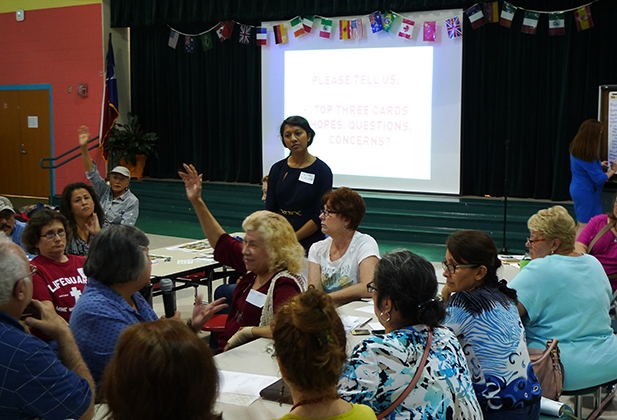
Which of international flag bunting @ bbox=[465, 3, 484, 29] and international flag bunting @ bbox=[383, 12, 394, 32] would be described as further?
international flag bunting @ bbox=[383, 12, 394, 32]

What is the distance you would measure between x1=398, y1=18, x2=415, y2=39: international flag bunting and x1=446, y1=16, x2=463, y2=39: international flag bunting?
475 millimetres

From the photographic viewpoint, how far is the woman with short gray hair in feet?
7.53

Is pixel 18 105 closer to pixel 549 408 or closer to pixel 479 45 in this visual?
pixel 479 45

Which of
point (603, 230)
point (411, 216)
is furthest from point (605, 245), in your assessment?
point (411, 216)

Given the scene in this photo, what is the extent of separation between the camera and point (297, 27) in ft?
31.4

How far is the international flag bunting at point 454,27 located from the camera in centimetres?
841

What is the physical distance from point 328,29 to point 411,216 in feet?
9.38

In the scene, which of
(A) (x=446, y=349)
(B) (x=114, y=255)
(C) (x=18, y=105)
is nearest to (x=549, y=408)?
(A) (x=446, y=349)

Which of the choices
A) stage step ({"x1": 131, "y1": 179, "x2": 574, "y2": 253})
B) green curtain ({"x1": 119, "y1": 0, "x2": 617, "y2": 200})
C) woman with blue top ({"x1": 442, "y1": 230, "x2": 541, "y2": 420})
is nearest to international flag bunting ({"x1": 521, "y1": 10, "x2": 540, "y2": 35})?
green curtain ({"x1": 119, "y1": 0, "x2": 617, "y2": 200})

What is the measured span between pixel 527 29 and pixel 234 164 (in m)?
4.73

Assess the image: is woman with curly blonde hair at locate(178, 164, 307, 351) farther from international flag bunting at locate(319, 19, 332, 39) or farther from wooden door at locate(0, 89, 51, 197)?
wooden door at locate(0, 89, 51, 197)

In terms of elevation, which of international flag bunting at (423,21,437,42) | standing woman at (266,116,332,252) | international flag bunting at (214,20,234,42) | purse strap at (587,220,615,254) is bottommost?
purse strap at (587,220,615,254)

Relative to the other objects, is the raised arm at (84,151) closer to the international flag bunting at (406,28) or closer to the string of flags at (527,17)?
the international flag bunting at (406,28)

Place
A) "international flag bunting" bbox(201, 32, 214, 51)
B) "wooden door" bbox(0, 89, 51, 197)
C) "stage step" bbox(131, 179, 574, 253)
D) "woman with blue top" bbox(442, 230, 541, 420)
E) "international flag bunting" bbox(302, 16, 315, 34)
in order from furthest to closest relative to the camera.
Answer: "wooden door" bbox(0, 89, 51, 197)
"international flag bunting" bbox(201, 32, 214, 51)
"international flag bunting" bbox(302, 16, 315, 34)
"stage step" bbox(131, 179, 574, 253)
"woman with blue top" bbox(442, 230, 541, 420)
